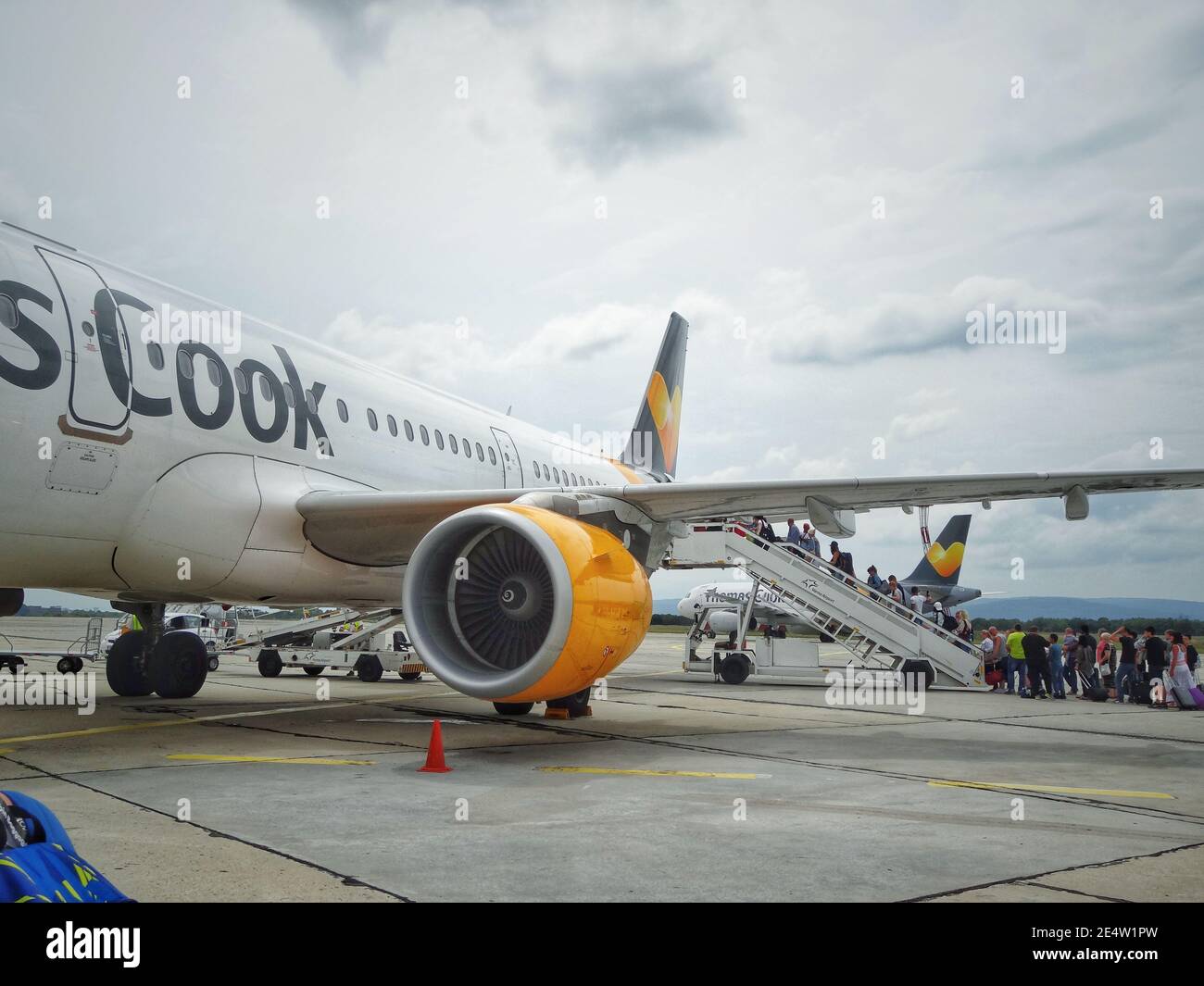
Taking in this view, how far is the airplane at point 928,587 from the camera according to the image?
1044 inches

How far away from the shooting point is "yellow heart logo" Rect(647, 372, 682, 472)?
18828mm

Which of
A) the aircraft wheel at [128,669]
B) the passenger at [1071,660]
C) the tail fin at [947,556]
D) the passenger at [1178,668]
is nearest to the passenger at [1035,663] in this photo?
the passenger at [1071,660]

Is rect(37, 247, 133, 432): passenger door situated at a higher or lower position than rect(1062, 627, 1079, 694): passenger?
higher

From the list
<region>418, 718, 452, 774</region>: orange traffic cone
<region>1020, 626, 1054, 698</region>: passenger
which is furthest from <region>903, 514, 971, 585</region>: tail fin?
<region>418, 718, 452, 774</region>: orange traffic cone

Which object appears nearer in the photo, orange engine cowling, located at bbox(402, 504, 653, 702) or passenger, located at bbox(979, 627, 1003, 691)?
orange engine cowling, located at bbox(402, 504, 653, 702)

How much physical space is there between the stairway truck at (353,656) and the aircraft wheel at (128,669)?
5.95 metres

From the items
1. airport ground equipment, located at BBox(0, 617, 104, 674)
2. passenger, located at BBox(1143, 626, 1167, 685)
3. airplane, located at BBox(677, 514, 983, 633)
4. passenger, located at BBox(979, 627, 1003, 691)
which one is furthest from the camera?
airplane, located at BBox(677, 514, 983, 633)

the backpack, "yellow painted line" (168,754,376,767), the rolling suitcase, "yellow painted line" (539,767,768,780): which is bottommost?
the rolling suitcase

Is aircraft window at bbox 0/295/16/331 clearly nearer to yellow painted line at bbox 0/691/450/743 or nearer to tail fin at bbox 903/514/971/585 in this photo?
yellow painted line at bbox 0/691/450/743

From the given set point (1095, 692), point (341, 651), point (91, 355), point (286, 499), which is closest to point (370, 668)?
point (341, 651)

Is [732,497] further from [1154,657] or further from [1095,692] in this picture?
[1095,692]

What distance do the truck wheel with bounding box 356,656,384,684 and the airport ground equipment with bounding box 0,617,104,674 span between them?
502 cm
